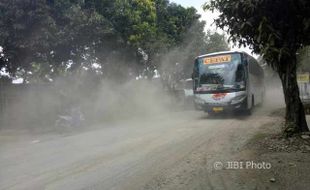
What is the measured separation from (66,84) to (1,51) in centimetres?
434

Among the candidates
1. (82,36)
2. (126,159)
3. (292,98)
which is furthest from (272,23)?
(82,36)

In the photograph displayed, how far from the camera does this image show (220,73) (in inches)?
829

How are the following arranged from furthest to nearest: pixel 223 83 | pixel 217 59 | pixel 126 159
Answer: pixel 217 59
pixel 223 83
pixel 126 159

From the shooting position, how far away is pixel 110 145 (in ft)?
42.9

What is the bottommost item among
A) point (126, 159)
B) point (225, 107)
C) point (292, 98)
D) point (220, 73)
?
point (126, 159)

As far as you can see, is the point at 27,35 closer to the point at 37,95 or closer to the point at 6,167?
the point at 37,95

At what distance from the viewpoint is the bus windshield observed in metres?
20.8

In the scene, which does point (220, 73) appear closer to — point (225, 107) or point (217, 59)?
point (217, 59)

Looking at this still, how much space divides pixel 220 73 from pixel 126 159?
37.8 ft

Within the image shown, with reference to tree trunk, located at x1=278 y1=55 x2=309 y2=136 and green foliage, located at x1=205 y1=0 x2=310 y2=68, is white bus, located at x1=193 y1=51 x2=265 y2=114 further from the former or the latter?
tree trunk, located at x1=278 y1=55 x2=309 y2=136

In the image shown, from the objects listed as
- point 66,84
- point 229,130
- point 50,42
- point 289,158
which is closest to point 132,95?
point 66,84

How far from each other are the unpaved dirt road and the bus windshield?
4797 mm

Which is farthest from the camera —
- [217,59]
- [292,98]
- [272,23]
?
[217,59]

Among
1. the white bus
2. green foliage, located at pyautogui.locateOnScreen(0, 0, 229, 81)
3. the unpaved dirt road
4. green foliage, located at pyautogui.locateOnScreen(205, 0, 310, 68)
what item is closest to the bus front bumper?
the white bus
